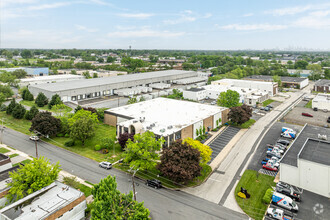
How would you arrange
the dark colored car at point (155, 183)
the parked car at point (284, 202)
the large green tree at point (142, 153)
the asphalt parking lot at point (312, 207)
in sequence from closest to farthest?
the asphalt parking lot at point (312, 207) → the parked car at point (284, 202) → the dark colored car at point (155, 183) → the large green tree at point (142, 153)

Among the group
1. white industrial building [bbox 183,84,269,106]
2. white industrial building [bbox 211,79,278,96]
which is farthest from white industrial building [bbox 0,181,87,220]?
white industrial building [bbox 211,79,278,96]

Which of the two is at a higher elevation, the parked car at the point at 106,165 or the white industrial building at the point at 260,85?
the white industrial building at the point at 260,85

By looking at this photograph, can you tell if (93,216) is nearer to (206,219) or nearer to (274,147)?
(206,219)

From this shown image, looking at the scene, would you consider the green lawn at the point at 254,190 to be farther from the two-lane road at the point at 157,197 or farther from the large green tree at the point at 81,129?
the large green tree at the point at 81,129

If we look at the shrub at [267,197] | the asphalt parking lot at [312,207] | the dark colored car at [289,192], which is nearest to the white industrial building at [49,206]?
the shrub at [267,197]

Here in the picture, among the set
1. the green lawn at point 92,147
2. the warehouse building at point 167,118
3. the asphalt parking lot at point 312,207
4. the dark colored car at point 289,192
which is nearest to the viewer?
the asphalt parking lot at point 312,207

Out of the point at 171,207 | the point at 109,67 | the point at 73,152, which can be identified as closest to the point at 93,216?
the point at 171,207
